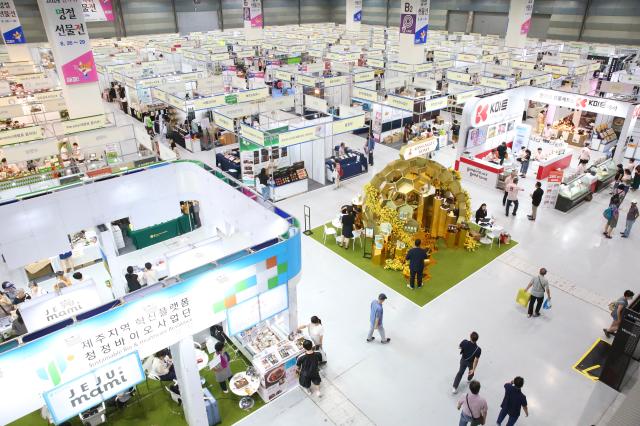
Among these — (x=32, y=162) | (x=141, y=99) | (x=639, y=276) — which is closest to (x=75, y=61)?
(x=32, y=162)

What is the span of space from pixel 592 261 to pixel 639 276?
1.02 metres

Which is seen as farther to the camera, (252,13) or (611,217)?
(252,13)

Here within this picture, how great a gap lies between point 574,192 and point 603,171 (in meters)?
2.39

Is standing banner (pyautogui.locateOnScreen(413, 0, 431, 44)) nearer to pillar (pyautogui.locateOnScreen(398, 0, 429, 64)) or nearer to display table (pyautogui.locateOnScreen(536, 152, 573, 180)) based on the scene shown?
pillar (pyautogui.locateOnScreen(398, 0, 429, 64))

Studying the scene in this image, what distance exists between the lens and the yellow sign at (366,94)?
1745 cm

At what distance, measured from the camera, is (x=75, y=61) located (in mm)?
13891

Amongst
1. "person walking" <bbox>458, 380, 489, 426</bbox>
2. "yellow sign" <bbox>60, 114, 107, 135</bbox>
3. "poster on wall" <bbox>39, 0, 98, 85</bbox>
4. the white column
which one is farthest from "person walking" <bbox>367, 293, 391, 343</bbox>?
"poster on wall" <bbox>39, 0, 98, 85</bbox>

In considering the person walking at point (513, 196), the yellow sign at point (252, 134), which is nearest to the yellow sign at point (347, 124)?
the yellow sign at point (252, 134)

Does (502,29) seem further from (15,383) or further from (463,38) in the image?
(15,383)

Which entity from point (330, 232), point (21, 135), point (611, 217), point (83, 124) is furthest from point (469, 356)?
point (21, 135)

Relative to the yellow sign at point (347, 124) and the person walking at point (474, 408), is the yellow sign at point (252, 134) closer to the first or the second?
the yellow sign at point (347, 124)

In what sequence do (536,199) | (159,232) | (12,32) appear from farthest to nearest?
(12,32), (536,199), (159,232)

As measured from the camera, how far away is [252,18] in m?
32.6

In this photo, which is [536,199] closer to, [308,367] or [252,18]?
[308,367]
